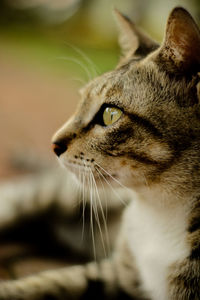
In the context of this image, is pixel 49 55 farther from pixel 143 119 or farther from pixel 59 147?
pixel 143 119

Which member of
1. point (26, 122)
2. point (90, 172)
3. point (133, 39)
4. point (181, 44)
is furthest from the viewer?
point (26, 122)

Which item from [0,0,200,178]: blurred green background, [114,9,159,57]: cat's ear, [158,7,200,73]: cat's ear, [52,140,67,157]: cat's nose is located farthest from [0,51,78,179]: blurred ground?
[158,7,200,73]: cat's ear

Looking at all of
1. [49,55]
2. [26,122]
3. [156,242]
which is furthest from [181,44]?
[49,55]

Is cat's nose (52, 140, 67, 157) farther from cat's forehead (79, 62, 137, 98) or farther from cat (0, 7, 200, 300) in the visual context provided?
cat's forehead (79, 62, 137, 98)

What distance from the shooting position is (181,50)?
41.8 inches

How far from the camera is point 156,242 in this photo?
1.25m

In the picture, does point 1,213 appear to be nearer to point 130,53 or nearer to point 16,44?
point 130,53

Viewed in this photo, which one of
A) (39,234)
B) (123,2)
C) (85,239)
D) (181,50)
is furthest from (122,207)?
(123,2)

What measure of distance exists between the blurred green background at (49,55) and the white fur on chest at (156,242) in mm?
586

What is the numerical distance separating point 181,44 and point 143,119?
243 mm

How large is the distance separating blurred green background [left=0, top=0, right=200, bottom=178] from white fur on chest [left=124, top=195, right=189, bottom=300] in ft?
1.92

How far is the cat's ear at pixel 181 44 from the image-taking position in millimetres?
1004

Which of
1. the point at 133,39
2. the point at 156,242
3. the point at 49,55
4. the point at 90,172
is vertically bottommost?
the point at 156,242

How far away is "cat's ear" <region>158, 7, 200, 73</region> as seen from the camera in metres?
1.00
